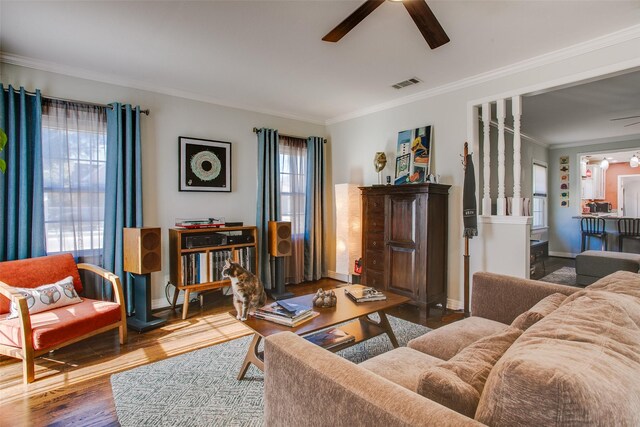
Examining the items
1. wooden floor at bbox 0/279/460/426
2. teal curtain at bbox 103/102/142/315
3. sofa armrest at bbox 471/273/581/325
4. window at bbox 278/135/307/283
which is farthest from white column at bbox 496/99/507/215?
teal curtain at bbox 103/102/142/315

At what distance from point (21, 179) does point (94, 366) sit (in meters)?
1.74

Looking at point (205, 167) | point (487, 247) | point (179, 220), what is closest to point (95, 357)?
point (179, 220)

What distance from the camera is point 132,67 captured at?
10.4 ft

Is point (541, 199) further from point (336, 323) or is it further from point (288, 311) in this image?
point (288, 311)

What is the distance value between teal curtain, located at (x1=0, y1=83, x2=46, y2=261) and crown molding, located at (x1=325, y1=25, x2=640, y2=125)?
3689mm

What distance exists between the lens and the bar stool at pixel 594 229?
6.29m

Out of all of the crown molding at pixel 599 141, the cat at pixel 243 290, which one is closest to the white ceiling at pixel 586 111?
the crown molding at pixel 599 141

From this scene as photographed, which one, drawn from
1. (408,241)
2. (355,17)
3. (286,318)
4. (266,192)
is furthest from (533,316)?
(266,192)

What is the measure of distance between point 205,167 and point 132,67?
126cm

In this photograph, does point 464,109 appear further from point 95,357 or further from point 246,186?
point 95,357

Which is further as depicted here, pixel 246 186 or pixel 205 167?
pixel 246 186

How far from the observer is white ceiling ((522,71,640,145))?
3.70 m

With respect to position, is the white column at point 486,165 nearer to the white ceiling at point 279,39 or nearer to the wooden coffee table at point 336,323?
the white ceiling at point 279,39

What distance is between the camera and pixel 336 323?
6.75ft
